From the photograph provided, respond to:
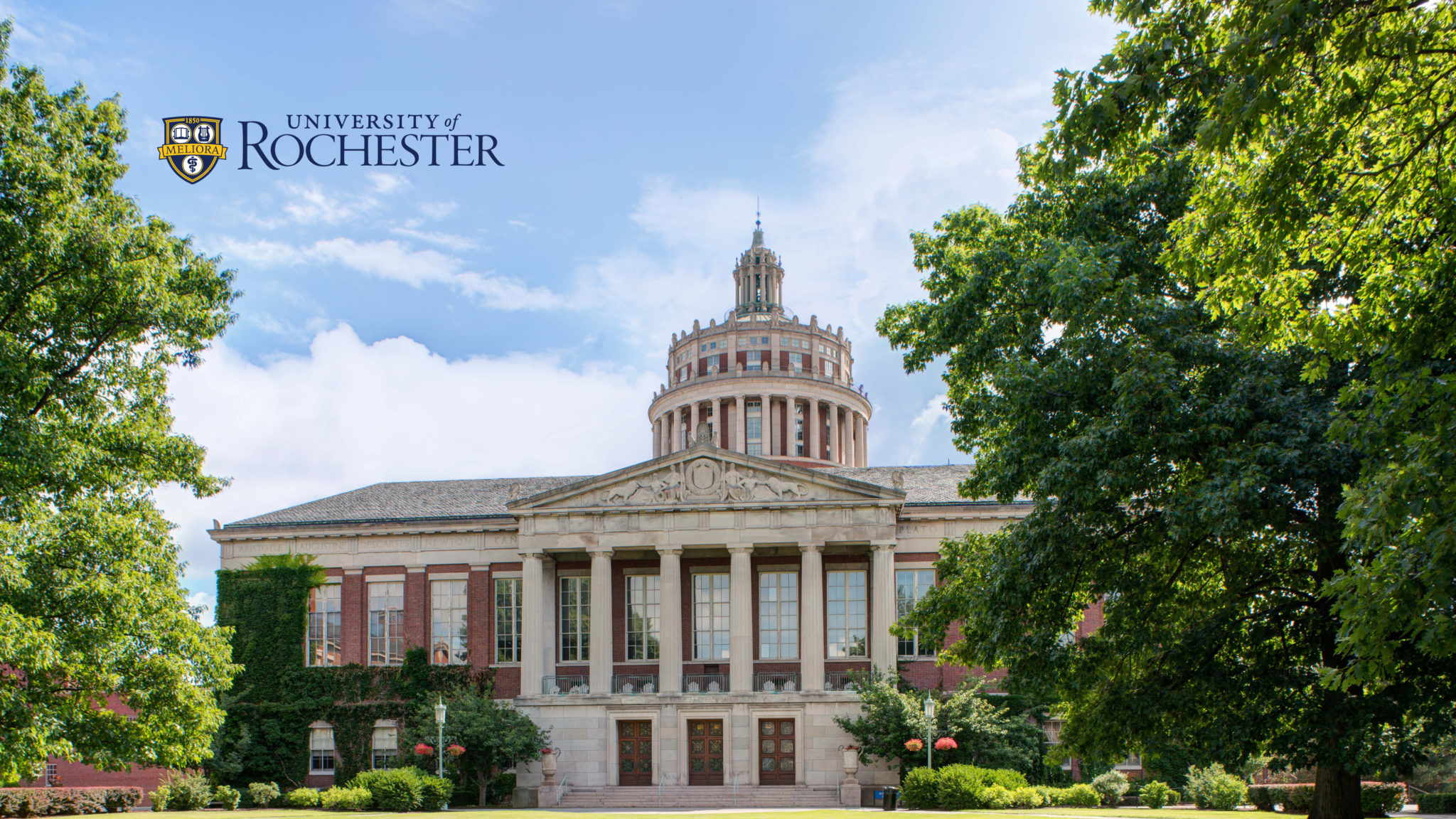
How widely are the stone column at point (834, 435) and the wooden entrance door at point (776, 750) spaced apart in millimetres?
31904

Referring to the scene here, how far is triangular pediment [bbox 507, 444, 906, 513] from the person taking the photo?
48.4 m

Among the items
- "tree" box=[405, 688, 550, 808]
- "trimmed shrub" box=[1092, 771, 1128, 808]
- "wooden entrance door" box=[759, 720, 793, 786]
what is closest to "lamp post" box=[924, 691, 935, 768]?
"trimmed shrub" box=[1092, 771, 1128, 808]

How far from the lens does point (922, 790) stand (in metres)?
39.0

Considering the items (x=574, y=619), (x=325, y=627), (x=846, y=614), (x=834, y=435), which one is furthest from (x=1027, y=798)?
(x=834, y=435)

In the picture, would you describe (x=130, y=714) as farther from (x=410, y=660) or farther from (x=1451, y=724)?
(x=1451, y=724)

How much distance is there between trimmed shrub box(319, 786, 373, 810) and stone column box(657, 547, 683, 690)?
11923mm

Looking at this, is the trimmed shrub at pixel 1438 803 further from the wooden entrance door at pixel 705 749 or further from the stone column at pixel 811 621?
the wooden entrance door at pixel 705 749

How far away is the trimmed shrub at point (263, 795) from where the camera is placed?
45250 millimetres

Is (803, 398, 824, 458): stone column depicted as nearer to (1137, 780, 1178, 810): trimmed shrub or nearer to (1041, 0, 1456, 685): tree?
(1137, 780, 1178, 810): trimmed shrub

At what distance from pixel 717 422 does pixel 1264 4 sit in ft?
215

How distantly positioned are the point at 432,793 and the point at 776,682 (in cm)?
1456

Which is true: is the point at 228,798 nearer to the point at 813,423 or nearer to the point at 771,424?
the point at 771,424

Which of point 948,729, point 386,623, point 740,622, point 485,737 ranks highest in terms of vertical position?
point 740,622

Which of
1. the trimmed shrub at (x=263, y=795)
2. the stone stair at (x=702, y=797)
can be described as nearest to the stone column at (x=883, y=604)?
the stone stair at (x=702, y=797)
